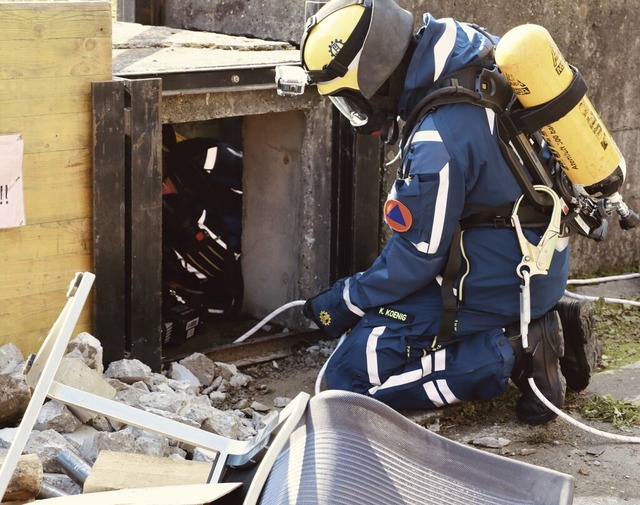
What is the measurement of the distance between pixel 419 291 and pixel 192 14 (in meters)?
2.83

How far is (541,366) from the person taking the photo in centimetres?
495

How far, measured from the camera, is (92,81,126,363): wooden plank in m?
4.66

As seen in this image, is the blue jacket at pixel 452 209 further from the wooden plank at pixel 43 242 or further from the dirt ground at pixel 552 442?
the wooden plank at pixel 43 242

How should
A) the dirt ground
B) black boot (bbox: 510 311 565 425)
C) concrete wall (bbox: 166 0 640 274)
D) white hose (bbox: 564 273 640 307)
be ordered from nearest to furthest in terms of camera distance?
the dirt ground < black boot (bbox: 510 311 565 425) < concrete wall (bbox: 166 0 640 274) < white hose (bbox: 564 273 640 307)

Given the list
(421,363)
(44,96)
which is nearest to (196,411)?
(421,363)

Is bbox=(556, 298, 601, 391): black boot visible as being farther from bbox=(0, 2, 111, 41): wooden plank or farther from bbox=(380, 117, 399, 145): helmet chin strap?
bbox=(0, 2, 111, 41): wooden plank

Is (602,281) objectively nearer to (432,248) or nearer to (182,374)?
(432,248)

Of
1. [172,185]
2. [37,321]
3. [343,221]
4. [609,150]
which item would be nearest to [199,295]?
[172,185]

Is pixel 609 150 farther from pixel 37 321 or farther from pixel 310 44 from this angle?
pixel 37 321

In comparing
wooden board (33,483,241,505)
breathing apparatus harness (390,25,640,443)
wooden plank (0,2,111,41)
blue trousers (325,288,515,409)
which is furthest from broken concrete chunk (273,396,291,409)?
wooden board (33,483,241,505)

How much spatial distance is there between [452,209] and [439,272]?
34 cm

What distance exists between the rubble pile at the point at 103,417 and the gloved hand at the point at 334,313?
423mm

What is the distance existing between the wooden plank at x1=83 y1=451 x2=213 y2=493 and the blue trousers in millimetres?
1532

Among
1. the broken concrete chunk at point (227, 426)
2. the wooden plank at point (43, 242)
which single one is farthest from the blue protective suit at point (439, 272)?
the wooden plank at point (43, 242)
